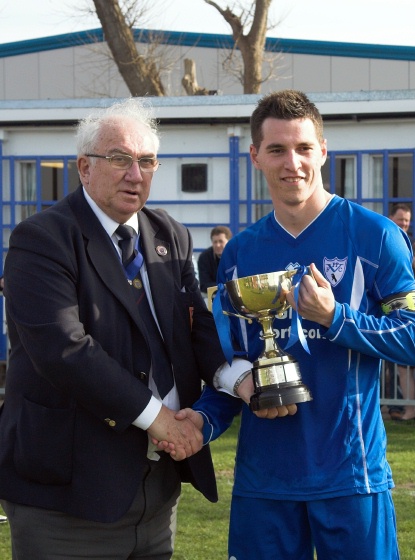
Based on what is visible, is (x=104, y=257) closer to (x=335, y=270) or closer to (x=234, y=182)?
(x=335, y=270)

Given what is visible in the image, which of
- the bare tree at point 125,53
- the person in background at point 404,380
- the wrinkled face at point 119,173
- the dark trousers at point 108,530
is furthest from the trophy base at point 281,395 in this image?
the bare tree at point 125,53

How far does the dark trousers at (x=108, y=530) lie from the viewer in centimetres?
342

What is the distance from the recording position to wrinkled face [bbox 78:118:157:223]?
3.51 m

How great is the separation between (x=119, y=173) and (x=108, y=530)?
128 centimetres

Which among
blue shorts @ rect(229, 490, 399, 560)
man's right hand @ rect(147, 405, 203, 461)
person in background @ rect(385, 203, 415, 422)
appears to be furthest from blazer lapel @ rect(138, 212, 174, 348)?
person in background @ rect(385, 203, 415, 422)

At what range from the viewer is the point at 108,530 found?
11.4 ft

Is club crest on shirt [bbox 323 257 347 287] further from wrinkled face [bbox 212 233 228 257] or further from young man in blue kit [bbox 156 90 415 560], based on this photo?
wrinkled face [bbox 212 233 228 257]

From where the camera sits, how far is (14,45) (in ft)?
84.6

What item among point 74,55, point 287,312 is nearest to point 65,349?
point 287,312

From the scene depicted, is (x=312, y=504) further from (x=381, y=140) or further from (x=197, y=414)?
(x=381, y=140)

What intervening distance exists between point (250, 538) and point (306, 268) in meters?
1.00

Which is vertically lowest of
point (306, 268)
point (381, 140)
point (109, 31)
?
point (306, 268)

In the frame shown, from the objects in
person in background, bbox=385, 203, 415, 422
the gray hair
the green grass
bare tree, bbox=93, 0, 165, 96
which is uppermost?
bare tree, bbox=93, 0, 165, 96

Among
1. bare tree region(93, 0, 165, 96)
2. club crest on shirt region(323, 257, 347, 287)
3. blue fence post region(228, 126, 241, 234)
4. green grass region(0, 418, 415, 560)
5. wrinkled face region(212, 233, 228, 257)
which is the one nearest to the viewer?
club crest on shirt region(323, 257, 347, 287)
